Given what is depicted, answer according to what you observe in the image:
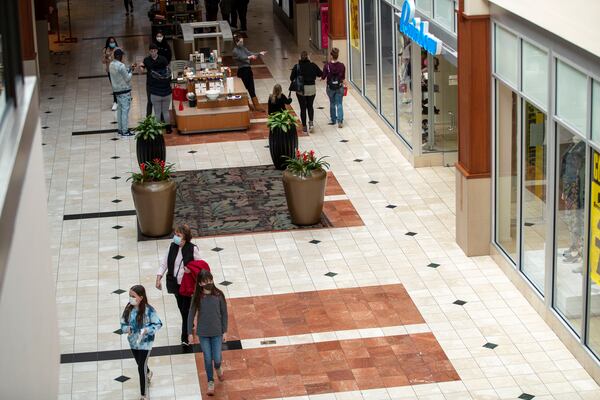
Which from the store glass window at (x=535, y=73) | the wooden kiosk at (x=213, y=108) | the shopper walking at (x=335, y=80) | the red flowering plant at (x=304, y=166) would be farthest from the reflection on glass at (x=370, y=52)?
the store glass window at (x=535, y=73)

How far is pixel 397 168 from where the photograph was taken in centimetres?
1720

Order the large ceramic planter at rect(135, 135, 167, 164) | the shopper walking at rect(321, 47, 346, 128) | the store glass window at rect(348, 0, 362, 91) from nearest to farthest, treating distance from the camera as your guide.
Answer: the large ceramic planter at rect(135, 135, 167, 164) → the shopper walking at rect(321, 47, 346, 128) → the store glass window at rect(348, 0, 362, 91)

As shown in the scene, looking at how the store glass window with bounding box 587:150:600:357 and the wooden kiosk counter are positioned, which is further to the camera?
the wooden kiosk counter

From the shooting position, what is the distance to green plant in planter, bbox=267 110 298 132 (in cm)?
1680

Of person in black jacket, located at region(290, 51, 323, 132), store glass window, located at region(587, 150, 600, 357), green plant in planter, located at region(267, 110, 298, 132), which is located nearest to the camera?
store glass window, located at region(587, 150, 600, 357)

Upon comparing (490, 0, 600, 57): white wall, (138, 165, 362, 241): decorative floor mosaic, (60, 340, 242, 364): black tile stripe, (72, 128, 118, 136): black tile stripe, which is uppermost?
(490, 0, 600, 57): white wall

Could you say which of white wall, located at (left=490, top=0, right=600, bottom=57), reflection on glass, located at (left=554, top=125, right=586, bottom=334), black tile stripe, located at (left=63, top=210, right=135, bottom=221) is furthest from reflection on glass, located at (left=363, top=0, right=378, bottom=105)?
reflection on glass, located at (left=554, top=125, right=586, bottom=334)

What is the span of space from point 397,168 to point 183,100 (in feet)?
17.6

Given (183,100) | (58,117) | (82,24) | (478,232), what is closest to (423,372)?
A: (478,232)

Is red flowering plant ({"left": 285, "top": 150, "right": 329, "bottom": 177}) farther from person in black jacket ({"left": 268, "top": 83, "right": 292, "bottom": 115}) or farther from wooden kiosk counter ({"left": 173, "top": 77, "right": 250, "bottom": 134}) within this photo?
wooden kiosk counter ({"left": 173, "top": 77, "right": 250, "bottom": 134})

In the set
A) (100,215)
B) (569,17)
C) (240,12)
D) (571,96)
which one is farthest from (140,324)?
(240,12)

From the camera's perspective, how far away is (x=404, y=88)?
17906 mm

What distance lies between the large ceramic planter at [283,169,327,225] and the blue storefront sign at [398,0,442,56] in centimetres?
231

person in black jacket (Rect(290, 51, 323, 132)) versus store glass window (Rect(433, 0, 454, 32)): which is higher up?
store glass window (Rect(433, 0, 454, 32))
